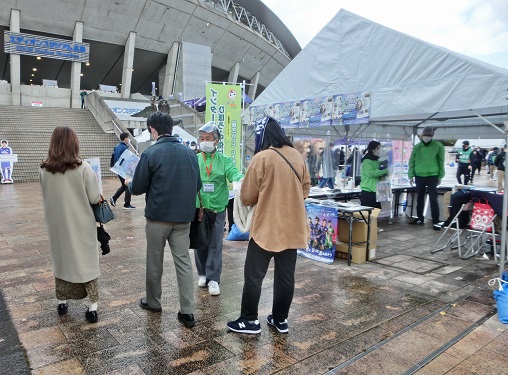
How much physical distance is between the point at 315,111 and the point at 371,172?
170 centimetres

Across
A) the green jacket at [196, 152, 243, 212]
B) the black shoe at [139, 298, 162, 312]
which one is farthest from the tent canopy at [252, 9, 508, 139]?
the black shoe at [139, 298, 162, 312]

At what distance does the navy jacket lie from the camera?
3281 millimetres

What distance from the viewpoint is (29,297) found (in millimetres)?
3990

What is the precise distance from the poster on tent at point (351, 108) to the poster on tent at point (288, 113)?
2.71 ft

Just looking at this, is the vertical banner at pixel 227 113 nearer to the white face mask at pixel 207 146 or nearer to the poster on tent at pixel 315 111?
the poster on tent at pixel 315 111

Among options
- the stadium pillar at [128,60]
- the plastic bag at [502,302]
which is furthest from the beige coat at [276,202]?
the stadium pillar at [128,60]

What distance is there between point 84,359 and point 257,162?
6.50ft

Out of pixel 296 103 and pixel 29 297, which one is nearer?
pixel 29 297

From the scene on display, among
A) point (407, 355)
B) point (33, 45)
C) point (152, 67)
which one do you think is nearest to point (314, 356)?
point (407, 355)

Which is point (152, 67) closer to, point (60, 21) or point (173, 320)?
point (60, 21)

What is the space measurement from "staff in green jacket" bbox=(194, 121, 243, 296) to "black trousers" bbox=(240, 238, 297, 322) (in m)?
0.99

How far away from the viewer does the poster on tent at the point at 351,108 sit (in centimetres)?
580

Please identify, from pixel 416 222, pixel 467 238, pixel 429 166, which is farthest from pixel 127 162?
pixel 416 222

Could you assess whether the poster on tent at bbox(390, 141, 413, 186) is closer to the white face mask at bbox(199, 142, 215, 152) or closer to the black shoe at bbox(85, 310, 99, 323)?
the white face mask at bbox(199, 142, 215, 152)
